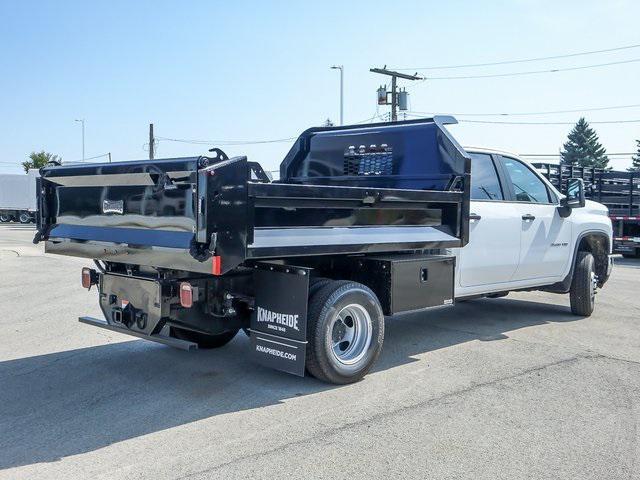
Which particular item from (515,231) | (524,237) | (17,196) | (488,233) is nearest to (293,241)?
(488,233)

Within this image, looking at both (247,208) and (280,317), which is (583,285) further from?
(247,208)

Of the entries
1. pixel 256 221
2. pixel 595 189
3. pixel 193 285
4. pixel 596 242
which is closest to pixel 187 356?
pixel 193 285

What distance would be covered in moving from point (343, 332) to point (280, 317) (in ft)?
2.37

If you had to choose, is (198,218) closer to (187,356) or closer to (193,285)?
(193,285)

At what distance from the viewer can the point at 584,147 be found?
277ft

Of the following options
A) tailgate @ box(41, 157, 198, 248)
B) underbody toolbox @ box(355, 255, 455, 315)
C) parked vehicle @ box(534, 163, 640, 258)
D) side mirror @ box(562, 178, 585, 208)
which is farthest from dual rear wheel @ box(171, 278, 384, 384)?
parked vehicle @ box(534, 163, 640, 258)

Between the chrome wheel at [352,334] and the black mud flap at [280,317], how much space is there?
1.67ft

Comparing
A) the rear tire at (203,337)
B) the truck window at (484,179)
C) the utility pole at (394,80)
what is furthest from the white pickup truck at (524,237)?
the utility pole at (394,80)

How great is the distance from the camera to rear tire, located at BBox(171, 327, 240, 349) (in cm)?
631

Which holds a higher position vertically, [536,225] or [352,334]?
[536,225]

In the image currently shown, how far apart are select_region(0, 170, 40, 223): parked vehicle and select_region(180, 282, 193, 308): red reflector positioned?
4268cm

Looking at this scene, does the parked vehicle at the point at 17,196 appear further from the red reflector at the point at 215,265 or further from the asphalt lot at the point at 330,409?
the red reflector at the point at 215,265

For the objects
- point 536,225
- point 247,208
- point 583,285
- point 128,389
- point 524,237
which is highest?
point 247,208

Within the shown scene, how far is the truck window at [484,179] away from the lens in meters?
7.08
